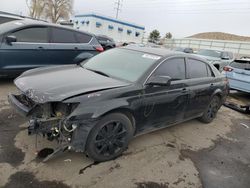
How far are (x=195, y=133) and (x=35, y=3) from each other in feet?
168

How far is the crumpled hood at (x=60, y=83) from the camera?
289 cm

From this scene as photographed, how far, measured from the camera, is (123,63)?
398 centimetres

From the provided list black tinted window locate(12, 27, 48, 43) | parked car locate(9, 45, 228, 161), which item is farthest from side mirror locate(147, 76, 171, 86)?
black tinted window locate(12, 27, 48, 43)

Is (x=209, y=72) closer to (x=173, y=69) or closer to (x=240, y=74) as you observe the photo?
(x=173, y=69)

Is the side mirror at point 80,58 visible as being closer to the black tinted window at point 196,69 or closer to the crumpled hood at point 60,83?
the crumpled hood at point 60,83

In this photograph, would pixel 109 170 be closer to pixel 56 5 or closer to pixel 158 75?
pixel 158 75

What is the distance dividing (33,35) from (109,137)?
3891 millimetres

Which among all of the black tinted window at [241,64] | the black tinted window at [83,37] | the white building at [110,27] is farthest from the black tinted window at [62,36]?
the white building at [110,27]

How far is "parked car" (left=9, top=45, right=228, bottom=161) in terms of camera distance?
286cm

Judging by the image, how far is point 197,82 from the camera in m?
4.50

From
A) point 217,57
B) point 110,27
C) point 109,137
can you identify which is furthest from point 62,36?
point 110,27

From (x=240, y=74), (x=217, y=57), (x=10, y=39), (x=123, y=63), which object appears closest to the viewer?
(x=123, y=63)

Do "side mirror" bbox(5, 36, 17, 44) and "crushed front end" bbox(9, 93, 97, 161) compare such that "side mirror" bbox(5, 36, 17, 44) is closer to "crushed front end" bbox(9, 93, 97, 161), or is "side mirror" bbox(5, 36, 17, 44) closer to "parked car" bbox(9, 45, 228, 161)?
"parked car" bbox(9, 45, 228, 161)

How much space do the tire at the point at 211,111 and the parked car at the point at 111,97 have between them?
20.1 inches
